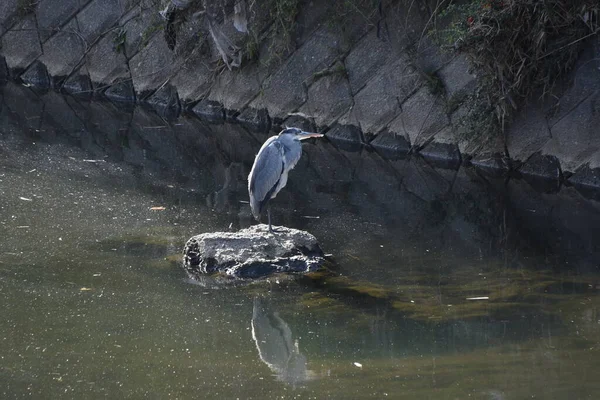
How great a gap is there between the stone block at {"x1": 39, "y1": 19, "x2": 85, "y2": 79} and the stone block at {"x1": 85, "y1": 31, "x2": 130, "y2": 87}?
0.18 metres

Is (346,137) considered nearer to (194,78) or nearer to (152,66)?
(194,78)

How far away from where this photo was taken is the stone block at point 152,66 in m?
12.4

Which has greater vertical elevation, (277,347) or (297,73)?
(297,73)

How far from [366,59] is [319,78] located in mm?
577

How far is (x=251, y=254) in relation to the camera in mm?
6668

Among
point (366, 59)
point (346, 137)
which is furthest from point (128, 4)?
point (346, 137)

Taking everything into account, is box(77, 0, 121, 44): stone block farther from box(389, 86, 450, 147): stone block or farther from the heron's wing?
the heron's wing

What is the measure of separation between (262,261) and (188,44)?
6155mm

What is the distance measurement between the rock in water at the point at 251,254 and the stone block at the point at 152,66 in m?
5.90

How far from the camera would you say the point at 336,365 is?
5180 millimetres

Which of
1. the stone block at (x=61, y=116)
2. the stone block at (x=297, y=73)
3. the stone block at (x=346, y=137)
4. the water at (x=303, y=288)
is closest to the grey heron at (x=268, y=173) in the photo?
the water at (x=303, y=288)

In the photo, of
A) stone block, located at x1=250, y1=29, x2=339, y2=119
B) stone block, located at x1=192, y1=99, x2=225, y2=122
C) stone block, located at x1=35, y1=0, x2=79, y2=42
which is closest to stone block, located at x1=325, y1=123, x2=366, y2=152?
stone block, located at x1=250, y1=29, x2=339, y2=119

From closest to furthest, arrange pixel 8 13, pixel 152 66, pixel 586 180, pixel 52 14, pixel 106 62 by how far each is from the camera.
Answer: pixel 586 180 → pixel 152 66 → pixel 106 62 → pixel 52 14 → pixel 8 13

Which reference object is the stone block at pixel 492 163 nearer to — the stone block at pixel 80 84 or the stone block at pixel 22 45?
the stone block at pixel 80 84
